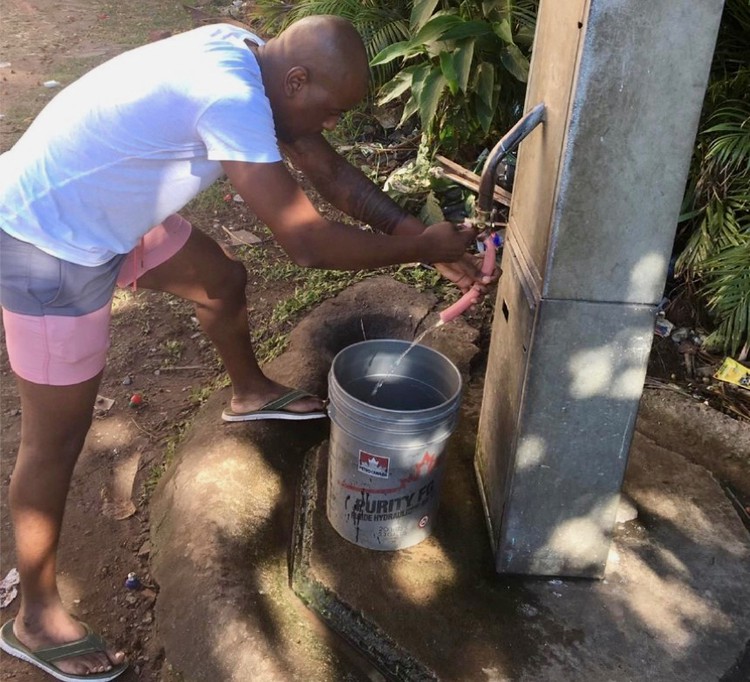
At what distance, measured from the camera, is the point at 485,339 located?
135 inches

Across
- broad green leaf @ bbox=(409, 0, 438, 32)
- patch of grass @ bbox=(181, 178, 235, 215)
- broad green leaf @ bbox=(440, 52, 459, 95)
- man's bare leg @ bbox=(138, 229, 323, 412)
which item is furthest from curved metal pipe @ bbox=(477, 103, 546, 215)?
patch of grass @ bbox=(181, 178, 235, 215)

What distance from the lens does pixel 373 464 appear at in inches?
88.6

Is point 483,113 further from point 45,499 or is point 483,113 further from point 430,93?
point 45,499

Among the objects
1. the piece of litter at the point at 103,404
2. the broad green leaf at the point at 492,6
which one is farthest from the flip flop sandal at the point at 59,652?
the broad green leaf at the point at 492,6

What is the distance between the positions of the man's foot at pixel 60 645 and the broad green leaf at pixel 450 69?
3.15m

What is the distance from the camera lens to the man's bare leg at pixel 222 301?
2.46 meters

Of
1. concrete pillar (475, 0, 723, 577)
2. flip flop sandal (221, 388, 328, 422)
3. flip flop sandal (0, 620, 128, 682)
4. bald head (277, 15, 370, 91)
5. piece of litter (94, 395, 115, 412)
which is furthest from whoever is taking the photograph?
piece of litter (94, 395, 115, 412)

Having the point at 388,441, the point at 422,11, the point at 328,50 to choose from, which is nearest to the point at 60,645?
the point at 388,441

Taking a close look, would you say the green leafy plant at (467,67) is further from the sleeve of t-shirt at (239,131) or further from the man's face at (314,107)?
the sleeve of t-shirt at (239,131)

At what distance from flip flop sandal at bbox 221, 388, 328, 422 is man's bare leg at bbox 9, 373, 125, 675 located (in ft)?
2.43

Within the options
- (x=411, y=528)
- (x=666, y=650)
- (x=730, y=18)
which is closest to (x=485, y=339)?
(x=411, y=528)

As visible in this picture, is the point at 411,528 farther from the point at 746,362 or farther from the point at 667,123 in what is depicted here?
the point at 746,362

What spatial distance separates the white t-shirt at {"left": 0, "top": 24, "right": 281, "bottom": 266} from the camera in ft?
5.77

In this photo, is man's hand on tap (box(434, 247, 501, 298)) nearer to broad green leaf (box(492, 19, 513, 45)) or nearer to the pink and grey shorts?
the pink and grey shorts
